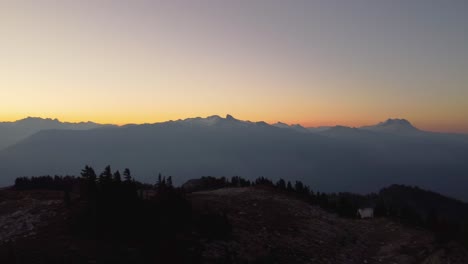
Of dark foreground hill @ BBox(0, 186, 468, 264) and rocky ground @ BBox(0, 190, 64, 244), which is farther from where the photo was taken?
rocky ground @ BBox(0, 190, 64, 244)

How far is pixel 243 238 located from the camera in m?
29.4

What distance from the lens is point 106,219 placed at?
26984 mm

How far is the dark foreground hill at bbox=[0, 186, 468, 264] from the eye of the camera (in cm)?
2313

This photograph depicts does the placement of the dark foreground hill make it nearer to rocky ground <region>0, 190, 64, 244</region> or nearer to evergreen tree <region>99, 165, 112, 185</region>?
rocky ground <region>0, 190, 64, 244</region>

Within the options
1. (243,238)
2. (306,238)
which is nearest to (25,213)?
(243,238)

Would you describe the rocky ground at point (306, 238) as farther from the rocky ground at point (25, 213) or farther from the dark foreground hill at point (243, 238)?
the rocky ground at point (25, 213)

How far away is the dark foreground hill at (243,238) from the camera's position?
23.1 metres

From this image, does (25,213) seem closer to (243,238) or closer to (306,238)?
(243,238)

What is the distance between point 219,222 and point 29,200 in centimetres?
1809

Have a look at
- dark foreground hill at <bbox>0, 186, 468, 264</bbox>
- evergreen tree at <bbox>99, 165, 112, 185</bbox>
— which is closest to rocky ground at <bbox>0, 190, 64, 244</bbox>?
dark foreground hill at <bbox>0, 186, 468, 264</bbox>

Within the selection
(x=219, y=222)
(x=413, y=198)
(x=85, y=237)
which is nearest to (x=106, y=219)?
(x=85, y=237)

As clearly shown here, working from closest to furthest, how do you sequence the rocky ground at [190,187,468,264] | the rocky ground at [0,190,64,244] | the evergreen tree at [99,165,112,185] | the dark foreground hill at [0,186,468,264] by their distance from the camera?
1. the dark foreground hill at [0,186,468,264]
2. the rocky ground at [190,187,468,264]
3. the rocky ground at [0,190,64,244]
4. the evergreen tree at [99,165,112,185]

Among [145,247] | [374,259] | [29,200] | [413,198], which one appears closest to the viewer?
[145,247]

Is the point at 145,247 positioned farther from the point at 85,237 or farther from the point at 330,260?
the point at 330,260
